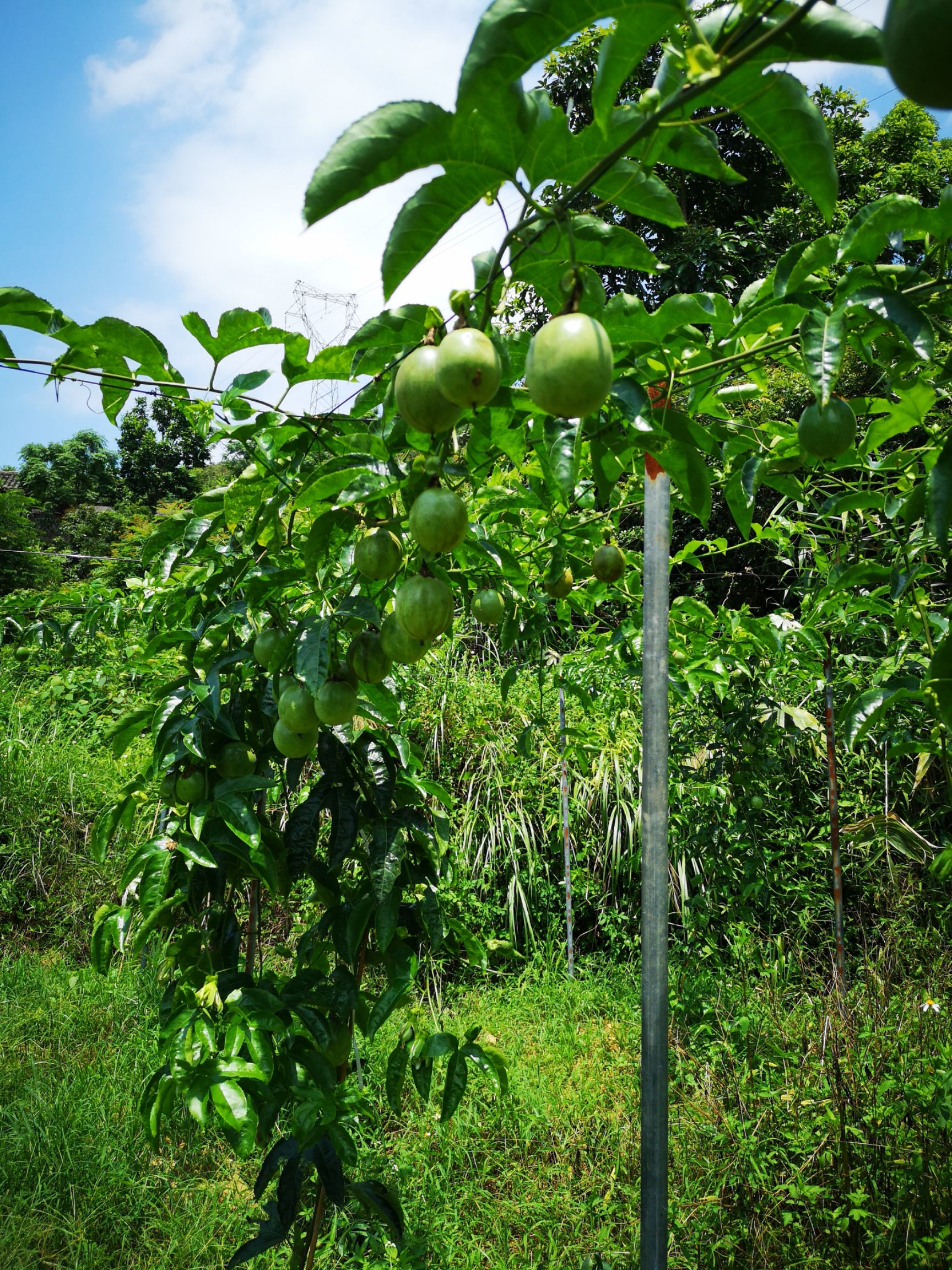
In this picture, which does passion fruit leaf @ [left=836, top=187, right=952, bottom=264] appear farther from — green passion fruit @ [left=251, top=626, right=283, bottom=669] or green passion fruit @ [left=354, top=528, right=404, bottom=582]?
green passion fruit @ [left=251, top=626, right=283, bottom=669]

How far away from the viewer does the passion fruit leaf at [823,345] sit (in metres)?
0.76

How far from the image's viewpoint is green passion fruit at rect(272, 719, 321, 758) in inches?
44.2

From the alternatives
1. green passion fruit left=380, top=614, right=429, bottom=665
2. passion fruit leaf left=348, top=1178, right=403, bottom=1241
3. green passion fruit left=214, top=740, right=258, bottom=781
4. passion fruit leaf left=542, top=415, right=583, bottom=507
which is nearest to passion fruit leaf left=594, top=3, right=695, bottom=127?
passion fruit leaf left=542, top=415, right=583, bottom=507

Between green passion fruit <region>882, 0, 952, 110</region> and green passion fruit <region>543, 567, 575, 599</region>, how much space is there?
1296 mm

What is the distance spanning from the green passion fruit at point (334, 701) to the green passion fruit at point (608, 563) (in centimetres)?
74

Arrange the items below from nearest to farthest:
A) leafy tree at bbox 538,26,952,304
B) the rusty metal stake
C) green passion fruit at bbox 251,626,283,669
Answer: green passion fruit at bbox 251,626,283,669
the rusty metal stake
leafy tree at bbox 538,26,952,304

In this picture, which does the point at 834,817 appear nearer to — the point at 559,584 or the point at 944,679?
the point at 559,584

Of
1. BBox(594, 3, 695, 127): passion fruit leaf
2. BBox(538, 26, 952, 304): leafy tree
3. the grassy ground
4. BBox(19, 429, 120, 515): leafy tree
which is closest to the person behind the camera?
BBox(594, 3, 695, 127): passion fruit leaf

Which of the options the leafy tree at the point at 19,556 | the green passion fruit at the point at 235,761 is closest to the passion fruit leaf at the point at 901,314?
the green passion fruit at the point at 235,761

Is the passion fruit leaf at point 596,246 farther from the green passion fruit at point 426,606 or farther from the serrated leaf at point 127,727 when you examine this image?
the serrated leaf at point 127,727

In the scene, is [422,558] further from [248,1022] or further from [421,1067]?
[421,1067]

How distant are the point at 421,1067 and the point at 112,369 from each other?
1.17 meters

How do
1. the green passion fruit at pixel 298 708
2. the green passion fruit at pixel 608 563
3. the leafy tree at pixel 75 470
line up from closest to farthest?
the green passion fruit at pixel 298 708, the green passion fruit at pixel 608 563, the leafy tree at pixel 75 470

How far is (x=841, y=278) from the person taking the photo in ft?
2.81
